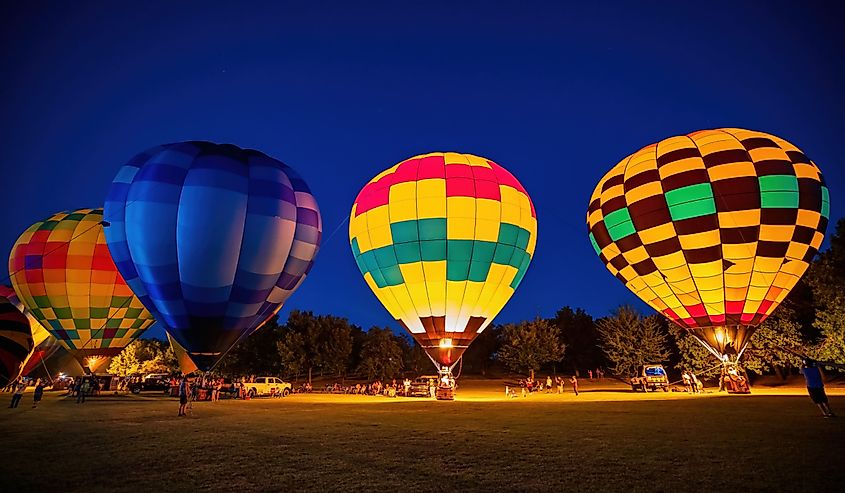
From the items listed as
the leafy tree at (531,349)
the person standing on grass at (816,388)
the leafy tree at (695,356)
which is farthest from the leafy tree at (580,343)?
the person standing on grass at (816,388)

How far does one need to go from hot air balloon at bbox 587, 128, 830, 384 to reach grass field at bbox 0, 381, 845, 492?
798 cm

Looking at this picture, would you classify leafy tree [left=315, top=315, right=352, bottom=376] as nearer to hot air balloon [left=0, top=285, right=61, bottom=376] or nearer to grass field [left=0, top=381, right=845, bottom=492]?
hot air balloon [left=0, top=285, right=61, bottom=376]

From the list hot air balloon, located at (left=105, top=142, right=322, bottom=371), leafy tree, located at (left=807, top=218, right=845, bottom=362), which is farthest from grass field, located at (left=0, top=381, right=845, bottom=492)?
leafy tree, located at (left=807, top=218, right=845, bottom=362)

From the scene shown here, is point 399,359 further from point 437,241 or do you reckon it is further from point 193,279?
point 193,279

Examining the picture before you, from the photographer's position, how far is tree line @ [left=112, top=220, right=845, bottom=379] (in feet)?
80.7

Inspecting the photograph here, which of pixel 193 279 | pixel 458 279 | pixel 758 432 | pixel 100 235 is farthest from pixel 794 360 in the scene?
pixel 100 235

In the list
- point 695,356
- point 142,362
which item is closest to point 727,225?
point 695,356

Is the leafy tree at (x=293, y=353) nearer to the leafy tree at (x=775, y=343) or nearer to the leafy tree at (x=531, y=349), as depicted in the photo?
the leafy tree at (x=531, y=349)

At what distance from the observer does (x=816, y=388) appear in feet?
33.3

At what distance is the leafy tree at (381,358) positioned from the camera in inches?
1898

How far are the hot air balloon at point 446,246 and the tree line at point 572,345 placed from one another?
17.0 meters

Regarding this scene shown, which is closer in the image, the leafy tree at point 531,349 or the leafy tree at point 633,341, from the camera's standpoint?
the leafy tree at point 633,341

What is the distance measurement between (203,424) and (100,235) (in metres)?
14.9

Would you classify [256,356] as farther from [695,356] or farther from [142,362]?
[695,356]
